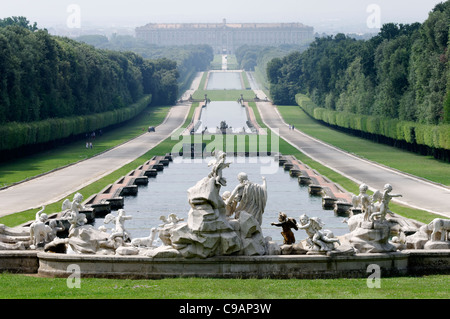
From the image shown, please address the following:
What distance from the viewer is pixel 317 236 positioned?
867 inches

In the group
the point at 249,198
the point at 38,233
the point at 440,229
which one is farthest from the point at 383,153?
the point at 38,233

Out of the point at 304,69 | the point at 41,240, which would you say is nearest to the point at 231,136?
the point at 304,69

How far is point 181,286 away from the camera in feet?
65.2

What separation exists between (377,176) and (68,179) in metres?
17.7

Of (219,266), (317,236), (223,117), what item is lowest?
(223,117)

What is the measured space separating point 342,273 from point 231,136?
6811 cm

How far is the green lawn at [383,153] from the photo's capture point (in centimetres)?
5493

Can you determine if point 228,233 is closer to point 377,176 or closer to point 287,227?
point 287,227

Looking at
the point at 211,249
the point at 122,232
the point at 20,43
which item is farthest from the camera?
the point at 20,43

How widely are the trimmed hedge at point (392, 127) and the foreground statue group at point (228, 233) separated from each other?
128 feet

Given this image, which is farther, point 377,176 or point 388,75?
point 388,75

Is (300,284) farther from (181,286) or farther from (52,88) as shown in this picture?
(52,88)

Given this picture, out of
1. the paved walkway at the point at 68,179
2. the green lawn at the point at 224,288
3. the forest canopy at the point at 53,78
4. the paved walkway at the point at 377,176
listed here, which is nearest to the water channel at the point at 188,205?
the paved walkway at the point at 68,179

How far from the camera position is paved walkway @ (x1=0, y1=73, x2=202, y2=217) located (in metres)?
41.1
